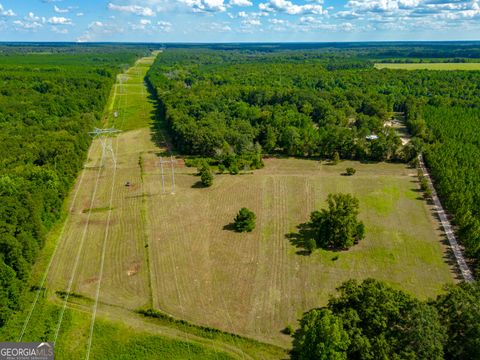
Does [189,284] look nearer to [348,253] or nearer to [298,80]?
[348,253]

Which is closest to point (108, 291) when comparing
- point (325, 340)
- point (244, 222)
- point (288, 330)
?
point (244, 222)

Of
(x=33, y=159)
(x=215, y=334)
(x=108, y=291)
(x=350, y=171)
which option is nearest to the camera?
(x=215, y=334)

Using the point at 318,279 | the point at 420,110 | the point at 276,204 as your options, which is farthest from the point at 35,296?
the point at 420,110

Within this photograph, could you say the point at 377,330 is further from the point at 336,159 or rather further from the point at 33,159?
the point at 33,159

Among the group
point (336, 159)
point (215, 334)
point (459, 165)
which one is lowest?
point (215, 334)

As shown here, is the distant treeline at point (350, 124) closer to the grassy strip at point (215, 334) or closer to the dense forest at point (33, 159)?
the dense forest at point (33, 159)

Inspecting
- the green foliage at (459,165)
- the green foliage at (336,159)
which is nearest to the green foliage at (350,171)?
the green foliage at (336,159)
